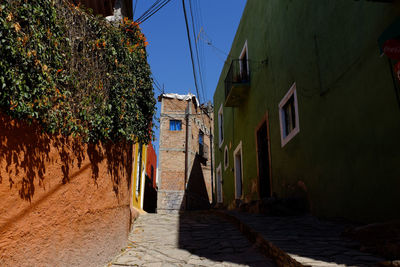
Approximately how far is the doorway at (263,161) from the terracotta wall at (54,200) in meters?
6.07

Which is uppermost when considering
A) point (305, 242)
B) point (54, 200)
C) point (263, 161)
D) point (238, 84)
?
point (238, 84)

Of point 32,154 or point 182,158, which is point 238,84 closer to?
point 32,154

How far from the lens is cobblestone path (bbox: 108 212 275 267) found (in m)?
4.64

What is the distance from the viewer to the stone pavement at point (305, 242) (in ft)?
11.4

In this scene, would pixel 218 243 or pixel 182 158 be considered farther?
pixel 182 158

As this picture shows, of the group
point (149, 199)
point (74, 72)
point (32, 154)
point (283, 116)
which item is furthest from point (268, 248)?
point (149, 199)

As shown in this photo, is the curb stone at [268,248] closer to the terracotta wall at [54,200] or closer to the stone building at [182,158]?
the terracotta wall at [54,200]

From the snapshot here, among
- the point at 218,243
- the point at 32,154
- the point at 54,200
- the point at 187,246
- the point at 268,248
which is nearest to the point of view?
the point at 32,154

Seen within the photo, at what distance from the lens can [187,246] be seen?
5.61 metres

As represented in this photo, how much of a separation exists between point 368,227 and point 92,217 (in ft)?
10.8

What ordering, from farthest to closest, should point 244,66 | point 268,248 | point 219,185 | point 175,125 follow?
point 175,125, point 219,185, point 244,66, point 268,248

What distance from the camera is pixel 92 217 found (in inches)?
164

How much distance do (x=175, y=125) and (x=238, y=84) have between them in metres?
13.8

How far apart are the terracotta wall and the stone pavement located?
2.17m
